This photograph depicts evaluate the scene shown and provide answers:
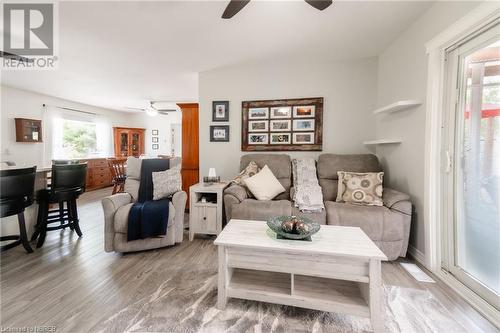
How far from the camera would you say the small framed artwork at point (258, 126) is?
10.7ft

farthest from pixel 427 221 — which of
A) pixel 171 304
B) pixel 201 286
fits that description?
pixel 171 304

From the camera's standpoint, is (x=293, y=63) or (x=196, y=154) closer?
(x=293, y=63)

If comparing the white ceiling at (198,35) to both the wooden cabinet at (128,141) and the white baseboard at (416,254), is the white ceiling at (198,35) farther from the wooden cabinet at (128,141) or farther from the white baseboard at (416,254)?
the wooden cabinet at (128,141)

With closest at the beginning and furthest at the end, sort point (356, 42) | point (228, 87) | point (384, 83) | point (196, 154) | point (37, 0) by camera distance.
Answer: point (37, 0)
point (356, 42)
point (384, 83)
point (228, 87)
point (196, 154)

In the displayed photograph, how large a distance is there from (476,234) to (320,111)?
211 centimetres

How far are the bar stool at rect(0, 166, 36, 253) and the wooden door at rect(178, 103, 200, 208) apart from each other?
1931 mm

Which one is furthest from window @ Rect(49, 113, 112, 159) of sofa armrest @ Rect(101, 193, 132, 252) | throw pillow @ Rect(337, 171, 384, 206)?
throw pillow @ Rect(337, 171, 384, 206)

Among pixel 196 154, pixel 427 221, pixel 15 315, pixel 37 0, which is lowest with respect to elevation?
pixel 15 315

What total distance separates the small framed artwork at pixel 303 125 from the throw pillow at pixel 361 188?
3.06 feet

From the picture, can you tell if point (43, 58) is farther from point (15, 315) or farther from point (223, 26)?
point (15, 315)

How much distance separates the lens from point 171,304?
1501mm

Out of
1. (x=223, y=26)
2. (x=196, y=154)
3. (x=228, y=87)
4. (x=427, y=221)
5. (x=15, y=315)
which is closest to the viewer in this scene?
(x=15, y=315)

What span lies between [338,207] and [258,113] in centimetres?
183

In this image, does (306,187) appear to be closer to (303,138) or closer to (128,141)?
(303,138)
